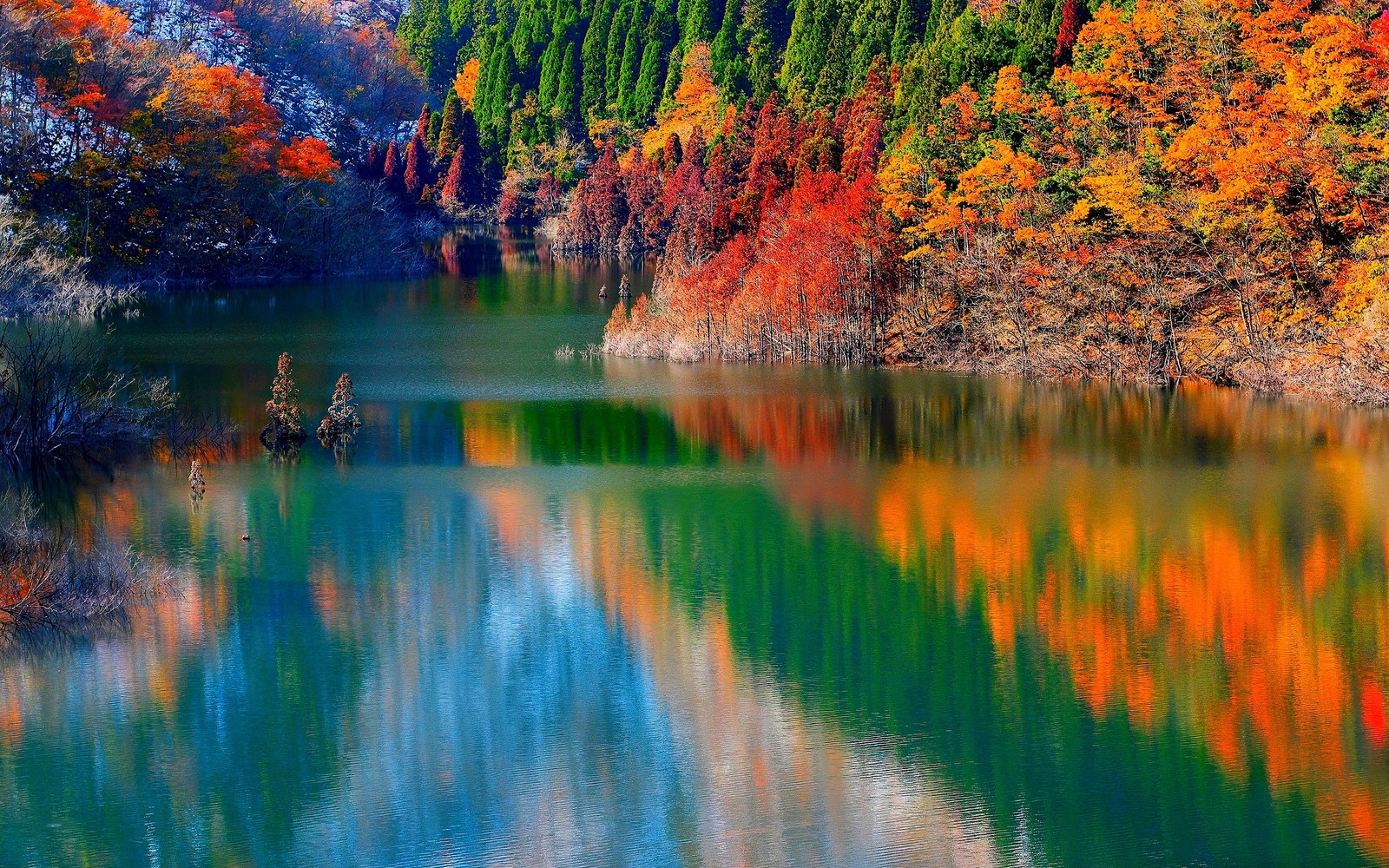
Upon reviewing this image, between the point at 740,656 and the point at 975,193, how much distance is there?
74.8 ft

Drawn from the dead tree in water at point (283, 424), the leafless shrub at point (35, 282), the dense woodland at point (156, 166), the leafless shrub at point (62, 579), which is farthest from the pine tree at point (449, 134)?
the leafless shrub at point (62, 579)

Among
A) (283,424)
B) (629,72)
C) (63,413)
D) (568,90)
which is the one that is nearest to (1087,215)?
(283,424)

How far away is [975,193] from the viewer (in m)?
37.8

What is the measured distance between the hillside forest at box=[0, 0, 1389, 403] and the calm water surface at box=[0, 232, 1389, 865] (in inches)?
186

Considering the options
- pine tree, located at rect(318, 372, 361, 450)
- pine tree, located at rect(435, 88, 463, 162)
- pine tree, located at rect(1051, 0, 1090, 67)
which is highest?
pine tree, located at rect(435, 88, 463, 162)

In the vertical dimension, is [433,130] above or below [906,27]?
above

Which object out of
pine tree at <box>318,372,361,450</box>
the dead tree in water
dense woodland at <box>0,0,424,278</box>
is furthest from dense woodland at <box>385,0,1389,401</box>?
dense woodland at <box>0,0,424,278</box>

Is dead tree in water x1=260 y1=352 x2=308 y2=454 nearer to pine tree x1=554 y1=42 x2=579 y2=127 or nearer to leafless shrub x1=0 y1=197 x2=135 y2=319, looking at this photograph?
leafless shrub x1=0 y1=197 x2=135 y2=319

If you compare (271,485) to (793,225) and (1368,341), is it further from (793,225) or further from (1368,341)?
(1368,341)

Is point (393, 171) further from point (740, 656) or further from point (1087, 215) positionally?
point (740, 656)

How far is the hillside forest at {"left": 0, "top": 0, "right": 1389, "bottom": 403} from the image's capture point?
3356 cm

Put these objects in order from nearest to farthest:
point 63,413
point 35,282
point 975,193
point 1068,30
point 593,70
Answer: point 63,413 → point 975,193 → point 1068,30 → point 35,282 → point 593,70

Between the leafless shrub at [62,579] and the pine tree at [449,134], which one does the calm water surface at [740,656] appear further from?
the pine tree at [449,134]

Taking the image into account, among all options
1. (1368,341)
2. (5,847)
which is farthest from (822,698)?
(1368,341)
